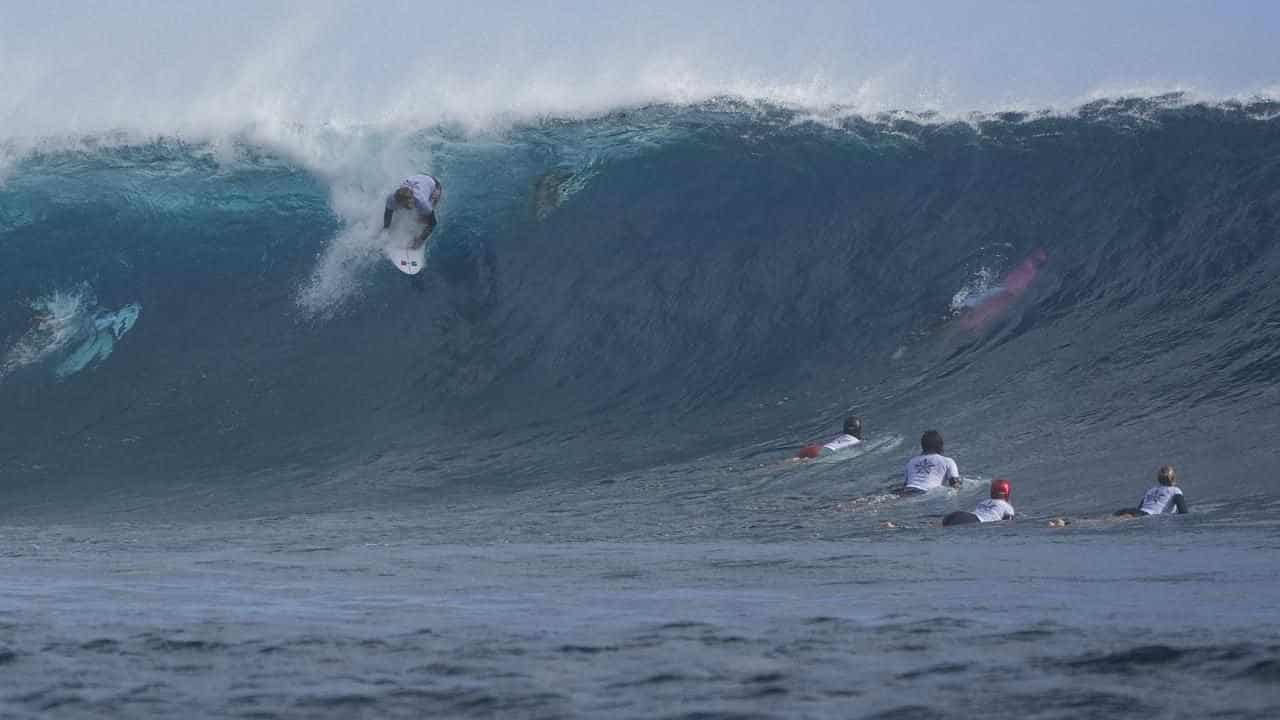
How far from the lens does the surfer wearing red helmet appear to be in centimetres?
1309

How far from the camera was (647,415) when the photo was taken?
19.1m

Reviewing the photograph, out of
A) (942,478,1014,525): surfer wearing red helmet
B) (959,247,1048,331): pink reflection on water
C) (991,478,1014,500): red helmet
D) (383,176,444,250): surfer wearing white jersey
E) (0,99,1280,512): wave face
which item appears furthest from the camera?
(383,176,444,250): surfer wearing white jersey

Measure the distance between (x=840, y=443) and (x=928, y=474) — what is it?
1.89 meters

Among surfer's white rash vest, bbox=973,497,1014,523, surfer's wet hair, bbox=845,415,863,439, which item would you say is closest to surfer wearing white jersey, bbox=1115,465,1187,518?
surfer's white rash vest, bbox=973,497,1014,523

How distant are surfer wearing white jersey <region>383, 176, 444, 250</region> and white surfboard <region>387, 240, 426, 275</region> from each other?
0.10 metres

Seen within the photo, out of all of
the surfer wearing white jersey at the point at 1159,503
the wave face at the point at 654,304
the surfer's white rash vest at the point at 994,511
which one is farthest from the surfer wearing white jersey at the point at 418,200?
the surfer wearing white jersey at the point at 1159,503

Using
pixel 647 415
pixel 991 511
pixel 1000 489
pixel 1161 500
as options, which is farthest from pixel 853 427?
pixel 1161 500

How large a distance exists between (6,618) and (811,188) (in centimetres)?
1746

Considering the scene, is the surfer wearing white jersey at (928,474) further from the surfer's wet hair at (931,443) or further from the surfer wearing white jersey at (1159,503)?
the surfer wearing white jersey at (1159,503)

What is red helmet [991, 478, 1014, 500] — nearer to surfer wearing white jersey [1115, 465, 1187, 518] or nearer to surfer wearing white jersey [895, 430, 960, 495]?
surfer wearing white jersey [1115, 465, 1187, 518]

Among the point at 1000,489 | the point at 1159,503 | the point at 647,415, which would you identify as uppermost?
the point at 647,415

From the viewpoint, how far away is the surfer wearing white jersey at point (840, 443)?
1664cm

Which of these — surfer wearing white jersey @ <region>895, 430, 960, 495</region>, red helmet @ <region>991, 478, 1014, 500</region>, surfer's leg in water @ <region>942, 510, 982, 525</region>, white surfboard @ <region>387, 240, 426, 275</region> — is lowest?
surfer's leg in water @ <region>942, 510, 982, 525</region>

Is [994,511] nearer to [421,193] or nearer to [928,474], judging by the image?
[928,474]
